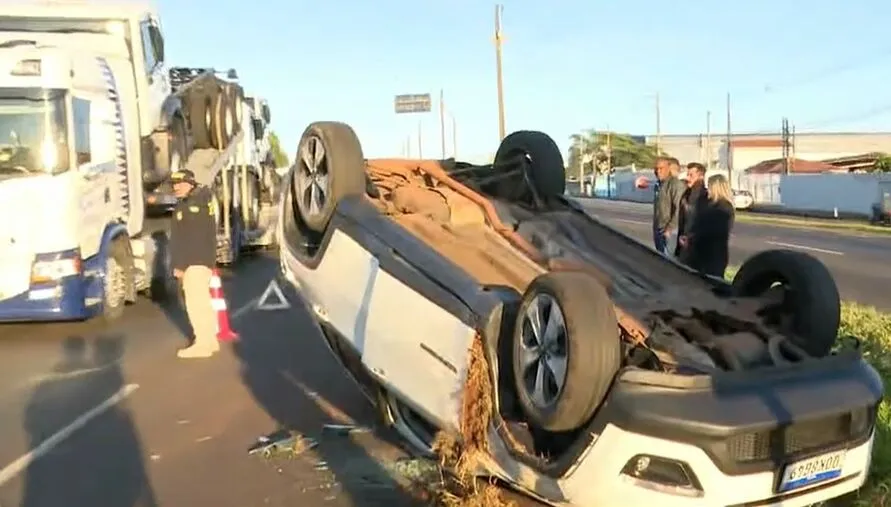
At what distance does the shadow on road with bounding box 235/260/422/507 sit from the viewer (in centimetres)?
546

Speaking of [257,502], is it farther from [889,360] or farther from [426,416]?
[889,360]

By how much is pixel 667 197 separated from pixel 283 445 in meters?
5.58

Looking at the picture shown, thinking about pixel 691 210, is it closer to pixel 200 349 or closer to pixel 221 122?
pixel 200 349

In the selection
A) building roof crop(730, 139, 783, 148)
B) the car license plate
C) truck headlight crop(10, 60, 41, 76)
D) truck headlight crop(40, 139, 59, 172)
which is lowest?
the car license plate

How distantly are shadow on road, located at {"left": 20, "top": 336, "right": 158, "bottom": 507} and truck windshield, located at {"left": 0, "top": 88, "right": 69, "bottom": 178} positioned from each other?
2.56 m

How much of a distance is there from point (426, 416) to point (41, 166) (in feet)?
23.2

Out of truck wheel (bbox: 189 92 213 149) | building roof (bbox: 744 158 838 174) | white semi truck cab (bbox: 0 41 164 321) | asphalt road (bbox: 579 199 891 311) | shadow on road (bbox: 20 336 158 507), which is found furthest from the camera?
building roof (bbox: 744 158 838 174)

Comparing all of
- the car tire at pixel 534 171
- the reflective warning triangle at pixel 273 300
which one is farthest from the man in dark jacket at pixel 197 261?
the car tire at pixel 534 171

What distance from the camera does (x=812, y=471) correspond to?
13.7ft

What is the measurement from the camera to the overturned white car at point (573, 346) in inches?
157

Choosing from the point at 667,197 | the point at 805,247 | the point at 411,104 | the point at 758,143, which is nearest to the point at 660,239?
the point at 667,197

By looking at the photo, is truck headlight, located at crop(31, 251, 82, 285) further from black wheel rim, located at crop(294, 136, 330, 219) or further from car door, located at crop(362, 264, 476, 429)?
car door, located at crop(362, 264, 476, 429)

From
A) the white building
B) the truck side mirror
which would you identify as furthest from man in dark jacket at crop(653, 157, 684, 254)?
the white building

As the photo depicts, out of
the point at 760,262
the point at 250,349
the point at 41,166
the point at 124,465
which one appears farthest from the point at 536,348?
the point at 41,166
